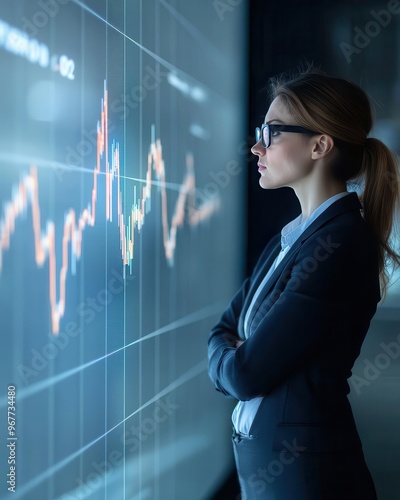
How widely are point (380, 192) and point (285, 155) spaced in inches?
9.1

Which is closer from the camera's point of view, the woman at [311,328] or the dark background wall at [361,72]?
the woman at [311,328]

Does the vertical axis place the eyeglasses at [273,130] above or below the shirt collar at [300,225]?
above

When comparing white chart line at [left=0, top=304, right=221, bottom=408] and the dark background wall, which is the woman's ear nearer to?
white chart line at [left=0, top=304, right=221, bottom=408]

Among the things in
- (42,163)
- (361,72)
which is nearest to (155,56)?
(42,163)

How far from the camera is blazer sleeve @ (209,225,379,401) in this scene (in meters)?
1.52

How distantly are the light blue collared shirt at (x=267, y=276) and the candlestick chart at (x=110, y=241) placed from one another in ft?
1.26

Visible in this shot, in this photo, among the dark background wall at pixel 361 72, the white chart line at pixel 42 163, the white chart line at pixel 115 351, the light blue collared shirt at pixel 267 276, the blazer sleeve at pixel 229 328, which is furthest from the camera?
the dark background wall at pixel 361 72

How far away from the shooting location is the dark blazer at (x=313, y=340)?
153cm

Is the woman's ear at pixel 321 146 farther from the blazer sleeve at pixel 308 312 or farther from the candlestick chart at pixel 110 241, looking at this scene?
the candlestick chart at pixel 110 241

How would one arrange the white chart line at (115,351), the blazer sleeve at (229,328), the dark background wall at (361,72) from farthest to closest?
the dark background wall at (361,72) < the blazer sleeve at (229,328) < the white chart line at (115,351)

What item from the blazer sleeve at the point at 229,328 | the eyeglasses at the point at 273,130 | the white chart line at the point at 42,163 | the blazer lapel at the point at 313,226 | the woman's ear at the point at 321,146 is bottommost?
the blazer sleeve at the point at 229,328

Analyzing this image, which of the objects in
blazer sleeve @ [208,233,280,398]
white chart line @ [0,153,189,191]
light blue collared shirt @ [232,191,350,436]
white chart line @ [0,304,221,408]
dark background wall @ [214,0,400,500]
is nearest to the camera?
white chart line @ [0,153,189,191]

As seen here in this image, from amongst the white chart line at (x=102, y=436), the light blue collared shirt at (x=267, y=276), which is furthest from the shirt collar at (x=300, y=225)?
the white chart line at (x=102, y=436)

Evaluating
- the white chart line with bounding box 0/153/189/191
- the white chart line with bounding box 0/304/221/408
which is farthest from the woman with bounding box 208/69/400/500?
the white chart line with bounding box 0/153/189/191
